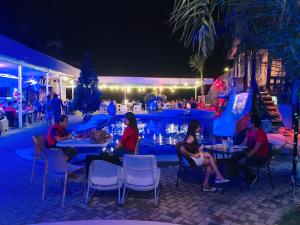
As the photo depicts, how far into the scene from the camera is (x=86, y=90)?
15812mm

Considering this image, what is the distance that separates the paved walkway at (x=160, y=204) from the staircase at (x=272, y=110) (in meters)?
6.04

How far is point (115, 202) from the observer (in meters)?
4.71

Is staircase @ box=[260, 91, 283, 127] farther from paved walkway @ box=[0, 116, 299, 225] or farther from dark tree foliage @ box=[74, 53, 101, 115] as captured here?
dark tree foliage @ box=[74, 53, 101, 115]

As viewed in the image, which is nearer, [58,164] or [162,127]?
[58,164]

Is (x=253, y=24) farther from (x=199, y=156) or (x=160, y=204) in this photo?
(x=160, y=204)

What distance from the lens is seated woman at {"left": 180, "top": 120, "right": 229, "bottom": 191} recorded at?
17.2 feet

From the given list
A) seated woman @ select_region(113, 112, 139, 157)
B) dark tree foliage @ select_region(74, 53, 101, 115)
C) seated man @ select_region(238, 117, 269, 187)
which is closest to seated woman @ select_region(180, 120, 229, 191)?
seated man @ select_region(238, 117, 269, 187)

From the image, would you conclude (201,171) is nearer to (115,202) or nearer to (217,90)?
(115,202)

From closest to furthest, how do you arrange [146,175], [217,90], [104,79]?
1. [146,175]
2. [217,90]
3. [104,79]

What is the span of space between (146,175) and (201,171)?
7.49 ft

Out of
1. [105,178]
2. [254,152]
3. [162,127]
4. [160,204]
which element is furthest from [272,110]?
[105,178]

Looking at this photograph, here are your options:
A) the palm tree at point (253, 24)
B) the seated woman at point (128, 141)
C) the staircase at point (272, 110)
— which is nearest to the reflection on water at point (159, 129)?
the staircase at point (272, 110)

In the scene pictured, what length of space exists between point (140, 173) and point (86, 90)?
1192 centimetres

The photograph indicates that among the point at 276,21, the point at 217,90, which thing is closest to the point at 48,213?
the point at 276,21
